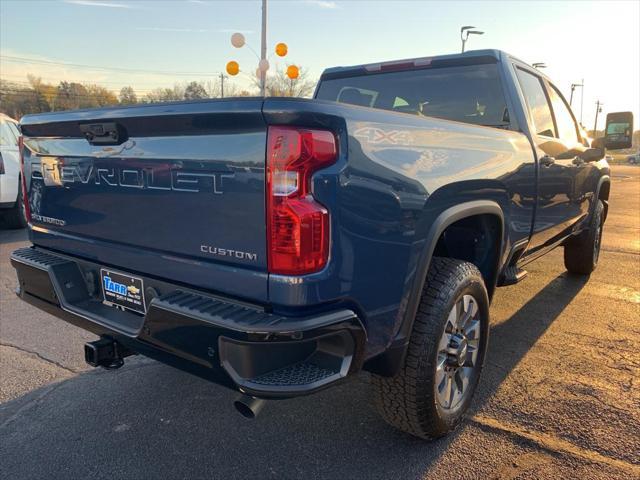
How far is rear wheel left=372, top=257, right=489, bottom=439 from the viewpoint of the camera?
231 cm

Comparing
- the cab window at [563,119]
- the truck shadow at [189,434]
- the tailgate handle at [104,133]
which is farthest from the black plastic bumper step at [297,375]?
the cab window at [563,119]

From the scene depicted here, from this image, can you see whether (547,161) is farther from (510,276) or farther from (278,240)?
(278,240)

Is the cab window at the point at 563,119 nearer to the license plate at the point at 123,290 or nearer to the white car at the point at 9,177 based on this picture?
the license plate at the point at 123,290

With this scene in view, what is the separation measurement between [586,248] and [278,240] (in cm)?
475

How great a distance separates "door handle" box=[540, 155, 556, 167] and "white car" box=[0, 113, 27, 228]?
23.5ft

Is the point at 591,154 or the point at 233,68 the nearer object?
the point at 591,154

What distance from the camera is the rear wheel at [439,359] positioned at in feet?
7.59

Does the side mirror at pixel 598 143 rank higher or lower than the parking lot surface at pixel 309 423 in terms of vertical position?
higher

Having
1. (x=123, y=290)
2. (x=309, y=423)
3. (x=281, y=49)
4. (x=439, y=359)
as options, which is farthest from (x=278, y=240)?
(x=281, y=49)

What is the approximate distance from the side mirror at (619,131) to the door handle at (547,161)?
5.68 ft

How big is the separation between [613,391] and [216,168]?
271cm

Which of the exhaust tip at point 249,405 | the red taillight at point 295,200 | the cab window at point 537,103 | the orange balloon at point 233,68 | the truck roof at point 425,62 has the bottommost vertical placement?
the exhaust tip at point 249,405

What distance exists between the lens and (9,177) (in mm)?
7918

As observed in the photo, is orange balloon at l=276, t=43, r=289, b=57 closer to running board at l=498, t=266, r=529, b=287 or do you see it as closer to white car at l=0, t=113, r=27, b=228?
white car at l=0, t=113, r=27, b=228
